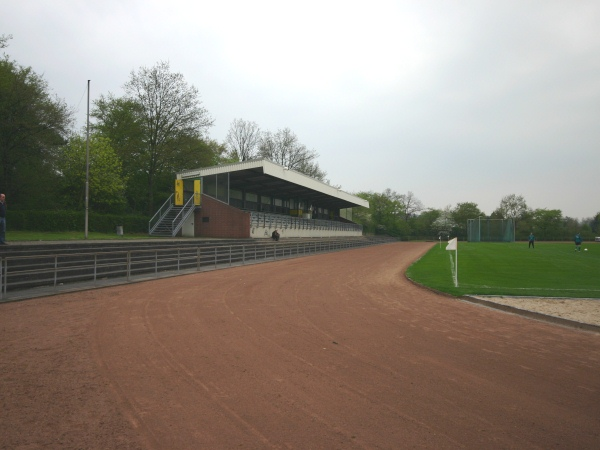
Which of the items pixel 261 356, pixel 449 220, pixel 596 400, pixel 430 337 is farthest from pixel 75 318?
pixel 449 220

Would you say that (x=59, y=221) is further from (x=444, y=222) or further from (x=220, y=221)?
(x=444, y=222)

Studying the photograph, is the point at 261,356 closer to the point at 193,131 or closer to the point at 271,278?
the point at 271,278

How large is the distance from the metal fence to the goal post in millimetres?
46531

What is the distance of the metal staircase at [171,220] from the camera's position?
96.7 feet

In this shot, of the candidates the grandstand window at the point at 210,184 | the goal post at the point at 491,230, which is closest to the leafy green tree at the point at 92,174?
the grandstand window at the point at 210,184

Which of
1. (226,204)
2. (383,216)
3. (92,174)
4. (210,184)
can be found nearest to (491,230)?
(383,216)

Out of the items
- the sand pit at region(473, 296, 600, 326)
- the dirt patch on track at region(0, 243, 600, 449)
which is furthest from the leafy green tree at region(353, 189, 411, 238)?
the dirt patch on track at region(0, 243, 600, 449)

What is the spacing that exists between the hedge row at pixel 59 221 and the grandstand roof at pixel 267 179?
7.46 m

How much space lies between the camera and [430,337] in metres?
6.54

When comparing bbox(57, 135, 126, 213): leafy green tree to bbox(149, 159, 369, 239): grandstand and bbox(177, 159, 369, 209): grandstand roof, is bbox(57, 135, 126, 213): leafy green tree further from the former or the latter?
bbox(177, 159, 369, 209): grandstand roof

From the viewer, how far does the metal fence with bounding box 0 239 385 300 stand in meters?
10.2

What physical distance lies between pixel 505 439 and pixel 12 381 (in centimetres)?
525

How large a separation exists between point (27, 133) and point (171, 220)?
37.1 feet

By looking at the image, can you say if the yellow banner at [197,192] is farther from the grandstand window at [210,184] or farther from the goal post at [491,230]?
the goal post at [491,230]
